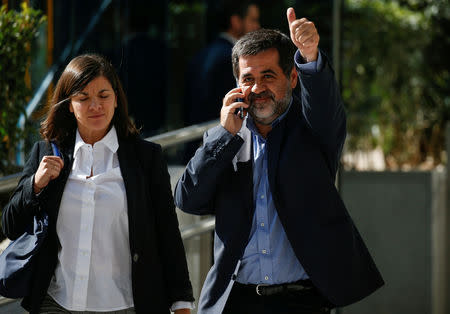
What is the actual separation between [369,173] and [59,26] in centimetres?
367

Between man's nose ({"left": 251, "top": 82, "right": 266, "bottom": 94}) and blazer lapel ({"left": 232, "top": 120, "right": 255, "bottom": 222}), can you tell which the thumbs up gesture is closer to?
man's nose ({"left": 251, "top": 82, "right": 266, "bottom": 94})

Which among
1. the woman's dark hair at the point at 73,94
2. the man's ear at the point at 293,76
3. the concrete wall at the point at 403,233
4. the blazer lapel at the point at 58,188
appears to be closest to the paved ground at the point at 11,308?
the blazer lapel at the point at 58,188

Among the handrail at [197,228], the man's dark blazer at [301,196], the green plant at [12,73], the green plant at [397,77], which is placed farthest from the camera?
the green plant at [397,77]

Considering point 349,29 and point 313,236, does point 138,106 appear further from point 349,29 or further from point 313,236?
point 313,236

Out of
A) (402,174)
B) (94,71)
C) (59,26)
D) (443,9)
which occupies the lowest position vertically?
(402,174)

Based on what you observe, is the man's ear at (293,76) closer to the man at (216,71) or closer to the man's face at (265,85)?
the man's face at (265,85)

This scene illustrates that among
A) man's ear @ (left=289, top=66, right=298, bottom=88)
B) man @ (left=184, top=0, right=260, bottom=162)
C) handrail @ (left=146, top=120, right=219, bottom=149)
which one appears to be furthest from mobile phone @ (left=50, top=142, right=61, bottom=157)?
man @ (left=184, top=0, right=260, bottom=162)

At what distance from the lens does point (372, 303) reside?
8.06 metres

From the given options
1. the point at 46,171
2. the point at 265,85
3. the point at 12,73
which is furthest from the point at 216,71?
the point at 46,171

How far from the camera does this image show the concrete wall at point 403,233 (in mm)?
8078

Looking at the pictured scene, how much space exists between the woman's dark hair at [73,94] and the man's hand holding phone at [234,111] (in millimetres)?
414

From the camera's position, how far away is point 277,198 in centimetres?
317

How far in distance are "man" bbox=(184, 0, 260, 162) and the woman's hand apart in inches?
124

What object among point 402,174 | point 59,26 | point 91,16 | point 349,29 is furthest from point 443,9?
point 59,26
